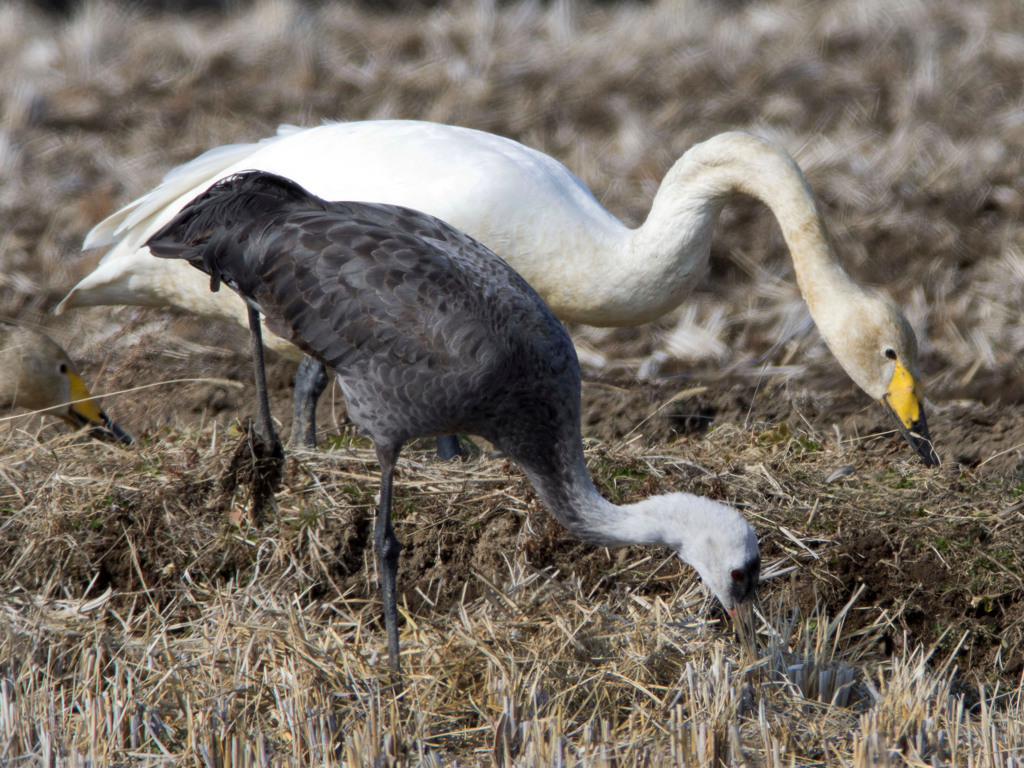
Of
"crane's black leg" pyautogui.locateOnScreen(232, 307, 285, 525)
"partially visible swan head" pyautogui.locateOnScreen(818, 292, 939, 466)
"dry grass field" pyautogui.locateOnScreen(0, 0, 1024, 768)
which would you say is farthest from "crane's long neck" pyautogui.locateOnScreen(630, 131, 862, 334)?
"crane's black leg" pyautogui.locateOnScreen(232, 307, 285, 525)

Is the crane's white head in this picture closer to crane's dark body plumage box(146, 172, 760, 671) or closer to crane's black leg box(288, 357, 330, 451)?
crane's dark body plumage box(146, 172, 760, 671)

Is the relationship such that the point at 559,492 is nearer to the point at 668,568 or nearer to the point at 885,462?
the point at 668,568

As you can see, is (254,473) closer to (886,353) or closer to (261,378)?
(261,378)

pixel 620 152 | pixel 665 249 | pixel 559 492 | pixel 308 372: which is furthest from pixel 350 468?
pixel 620 152

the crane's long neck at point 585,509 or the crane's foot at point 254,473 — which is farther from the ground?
→ the crane's long neck at point 585,509

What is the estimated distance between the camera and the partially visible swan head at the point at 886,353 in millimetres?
4480

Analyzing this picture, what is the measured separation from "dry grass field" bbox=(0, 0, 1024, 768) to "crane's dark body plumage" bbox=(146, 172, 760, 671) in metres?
0.31

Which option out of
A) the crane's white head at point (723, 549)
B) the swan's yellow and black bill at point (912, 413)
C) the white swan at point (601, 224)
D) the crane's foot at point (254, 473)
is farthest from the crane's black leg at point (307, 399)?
the swan's yellow and black bill at point (912, 413)

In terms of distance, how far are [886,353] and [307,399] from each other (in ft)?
7.34

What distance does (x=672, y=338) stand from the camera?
247 inches

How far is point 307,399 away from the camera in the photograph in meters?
4.83

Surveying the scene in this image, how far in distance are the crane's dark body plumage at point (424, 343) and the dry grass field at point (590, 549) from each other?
31 cm

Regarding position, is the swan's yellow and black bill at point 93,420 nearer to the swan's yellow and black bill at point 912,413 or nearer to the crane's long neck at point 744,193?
the crane's long neck at point 744,193

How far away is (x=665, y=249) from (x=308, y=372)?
149 centimetres
